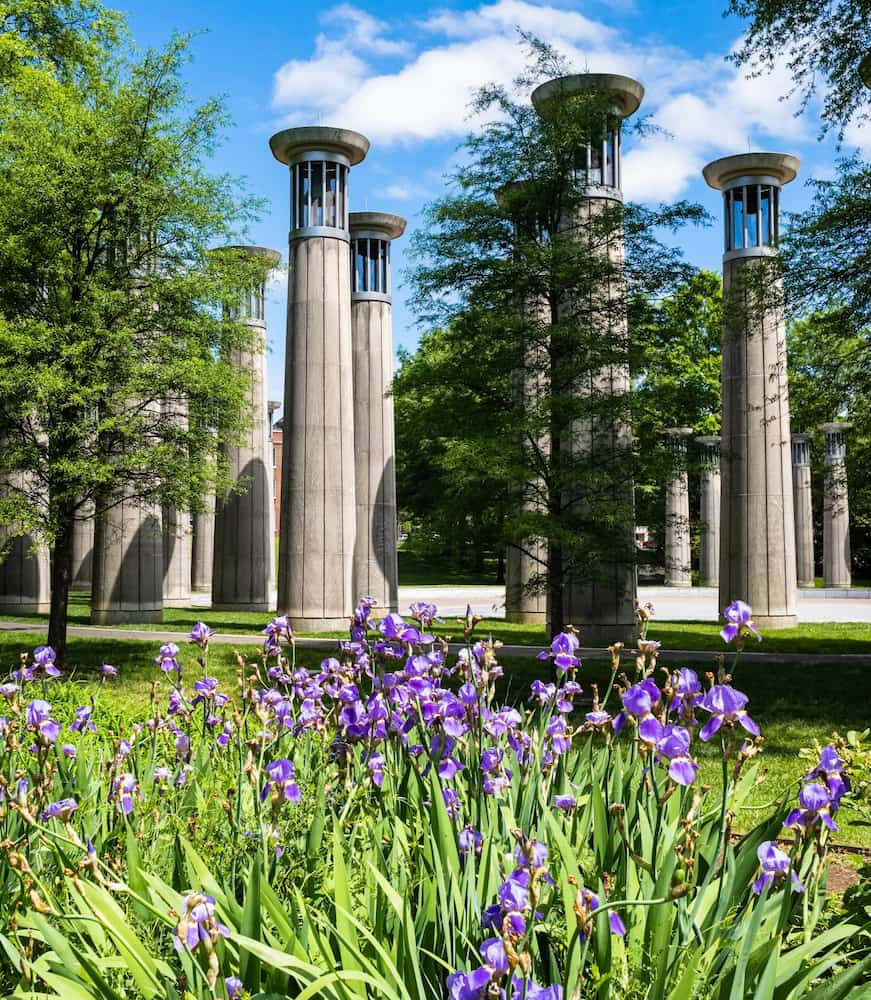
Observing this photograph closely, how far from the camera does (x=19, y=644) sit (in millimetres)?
13891

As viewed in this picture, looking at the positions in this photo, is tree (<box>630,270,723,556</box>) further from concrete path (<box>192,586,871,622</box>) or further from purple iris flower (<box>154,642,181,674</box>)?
purple iris flower (<box>154,642,181,674</box>)

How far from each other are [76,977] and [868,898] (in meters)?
2.24

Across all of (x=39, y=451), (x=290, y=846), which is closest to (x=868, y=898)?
(x=290, y=846)

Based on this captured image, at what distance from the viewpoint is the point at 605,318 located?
11.9 meters

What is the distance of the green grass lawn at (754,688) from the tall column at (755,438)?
5591 mm

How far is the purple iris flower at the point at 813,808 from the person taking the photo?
7.45 feet

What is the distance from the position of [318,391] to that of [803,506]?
28121 millimetres

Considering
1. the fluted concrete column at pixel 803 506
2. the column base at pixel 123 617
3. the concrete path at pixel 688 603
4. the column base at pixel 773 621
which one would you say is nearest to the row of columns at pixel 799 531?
the fluted concrete column at pixel 803 506

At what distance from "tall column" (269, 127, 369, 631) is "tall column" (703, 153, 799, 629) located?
23.4 feet

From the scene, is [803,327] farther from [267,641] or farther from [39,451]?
[267,641]

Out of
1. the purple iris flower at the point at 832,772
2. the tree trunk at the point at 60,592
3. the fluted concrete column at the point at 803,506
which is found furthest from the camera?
the fluted concrete column at the point at 803,506

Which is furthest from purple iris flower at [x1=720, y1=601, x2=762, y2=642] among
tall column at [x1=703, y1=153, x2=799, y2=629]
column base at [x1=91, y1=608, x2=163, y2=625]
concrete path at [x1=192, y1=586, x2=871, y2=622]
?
column base at [x1=91, y1=608, x2=163, y2=625]

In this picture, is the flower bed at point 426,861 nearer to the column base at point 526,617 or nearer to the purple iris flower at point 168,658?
the purple iris flower at point 168,658

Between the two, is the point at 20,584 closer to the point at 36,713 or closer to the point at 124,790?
the point at 124,790
